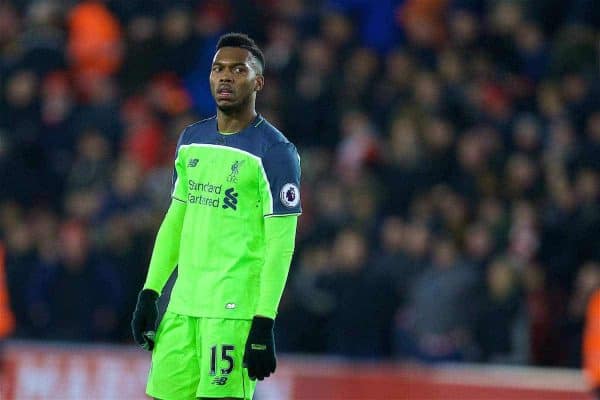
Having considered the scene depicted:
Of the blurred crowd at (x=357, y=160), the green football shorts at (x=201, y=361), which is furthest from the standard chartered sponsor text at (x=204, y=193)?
the blurred crowd at (x=357, y=160)

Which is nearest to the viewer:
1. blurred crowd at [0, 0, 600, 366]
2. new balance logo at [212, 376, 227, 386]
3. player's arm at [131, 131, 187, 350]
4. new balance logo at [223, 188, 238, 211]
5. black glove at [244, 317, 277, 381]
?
black glove at [244, 317, 277, 381]

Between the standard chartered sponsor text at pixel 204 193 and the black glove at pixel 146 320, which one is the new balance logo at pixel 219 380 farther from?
the standard chartered sponsor text at pixel 204 193

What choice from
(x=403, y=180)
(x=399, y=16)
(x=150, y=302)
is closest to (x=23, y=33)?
(x=399, y=16)

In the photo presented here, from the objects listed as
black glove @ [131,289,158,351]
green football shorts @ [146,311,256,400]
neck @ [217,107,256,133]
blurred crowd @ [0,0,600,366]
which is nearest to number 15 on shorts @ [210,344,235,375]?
green football shorts @ [146,311,256,400]

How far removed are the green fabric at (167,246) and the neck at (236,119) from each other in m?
0.38

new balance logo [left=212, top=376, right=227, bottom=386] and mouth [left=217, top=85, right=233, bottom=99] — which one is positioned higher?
mouth [left=217, top=85, right=233, bottom=99]

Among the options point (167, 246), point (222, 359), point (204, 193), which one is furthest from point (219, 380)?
point (204, 193)

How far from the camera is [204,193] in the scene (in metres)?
5.39

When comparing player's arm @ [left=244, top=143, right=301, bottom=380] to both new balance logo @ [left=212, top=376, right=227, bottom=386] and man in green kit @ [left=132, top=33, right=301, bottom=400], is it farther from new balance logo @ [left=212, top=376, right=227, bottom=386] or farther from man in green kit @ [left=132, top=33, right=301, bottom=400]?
new balance logo @ [left=212, top=376, right=227, bottom=386]

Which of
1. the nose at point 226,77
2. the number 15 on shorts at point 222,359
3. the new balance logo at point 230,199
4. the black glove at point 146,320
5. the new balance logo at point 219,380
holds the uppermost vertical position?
the nose at point 226,77

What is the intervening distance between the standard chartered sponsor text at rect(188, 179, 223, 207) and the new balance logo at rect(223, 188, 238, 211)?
0.03 metres

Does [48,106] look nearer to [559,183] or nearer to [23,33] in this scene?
[23,33]

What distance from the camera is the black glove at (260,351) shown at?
16.6 feet

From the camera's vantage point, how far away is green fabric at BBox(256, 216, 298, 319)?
203 inches
